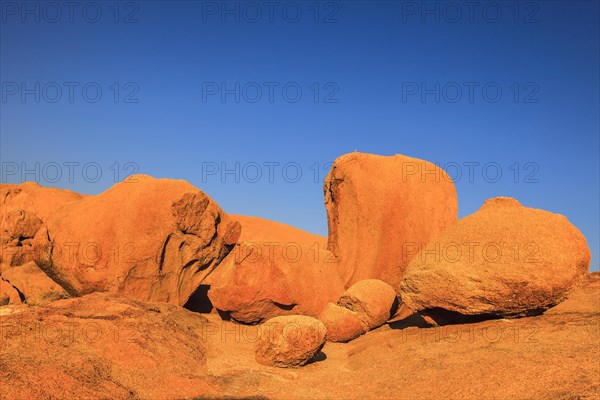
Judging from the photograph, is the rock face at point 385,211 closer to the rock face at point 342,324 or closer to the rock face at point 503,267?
the rock face at point 342,324

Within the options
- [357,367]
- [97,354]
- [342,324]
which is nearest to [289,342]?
[357,367]

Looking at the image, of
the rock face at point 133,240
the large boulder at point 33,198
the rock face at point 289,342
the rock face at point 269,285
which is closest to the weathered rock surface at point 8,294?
the rock face at point 133,240

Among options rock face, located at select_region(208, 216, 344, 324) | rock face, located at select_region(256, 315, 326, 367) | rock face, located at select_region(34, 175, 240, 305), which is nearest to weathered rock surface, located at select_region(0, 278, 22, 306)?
rock face, located at select_region(34, 175, 240, 305)

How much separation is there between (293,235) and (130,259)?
17879mm

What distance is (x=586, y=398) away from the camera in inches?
187

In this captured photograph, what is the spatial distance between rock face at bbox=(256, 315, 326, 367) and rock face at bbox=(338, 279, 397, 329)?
1.99m

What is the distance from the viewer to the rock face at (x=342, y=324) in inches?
353

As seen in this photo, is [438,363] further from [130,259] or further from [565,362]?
[130,259]

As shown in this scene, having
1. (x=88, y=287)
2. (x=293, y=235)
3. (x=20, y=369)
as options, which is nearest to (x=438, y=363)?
(x=20, y=369)

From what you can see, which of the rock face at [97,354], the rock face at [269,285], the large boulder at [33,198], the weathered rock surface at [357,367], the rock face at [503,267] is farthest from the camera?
the large boulder at [33,198]

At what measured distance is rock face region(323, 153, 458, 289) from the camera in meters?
10.8

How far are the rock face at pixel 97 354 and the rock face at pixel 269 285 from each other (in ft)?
5.86

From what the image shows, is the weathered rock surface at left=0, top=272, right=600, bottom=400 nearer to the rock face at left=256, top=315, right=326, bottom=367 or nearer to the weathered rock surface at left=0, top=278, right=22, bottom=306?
the rock face at left=256, top=315, right=326, bottom=367

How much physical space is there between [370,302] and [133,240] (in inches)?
200
